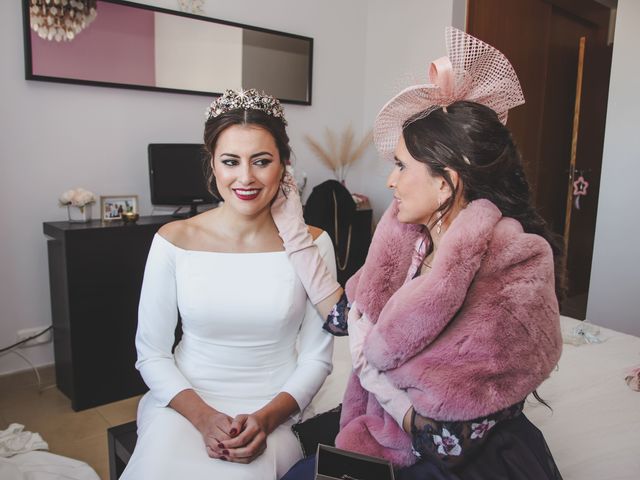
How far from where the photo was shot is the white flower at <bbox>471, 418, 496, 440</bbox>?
0.96 metres

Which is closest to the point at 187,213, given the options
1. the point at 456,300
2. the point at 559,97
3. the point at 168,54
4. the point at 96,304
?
the point at 96,304

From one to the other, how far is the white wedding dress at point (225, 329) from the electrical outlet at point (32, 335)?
1645mm

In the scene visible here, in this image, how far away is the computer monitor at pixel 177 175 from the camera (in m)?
2.89

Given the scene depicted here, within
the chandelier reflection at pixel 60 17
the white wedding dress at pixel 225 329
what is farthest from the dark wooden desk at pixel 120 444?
the chandelier reflection at pixel 60 17

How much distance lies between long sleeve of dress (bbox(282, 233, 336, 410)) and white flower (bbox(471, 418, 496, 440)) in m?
0.54

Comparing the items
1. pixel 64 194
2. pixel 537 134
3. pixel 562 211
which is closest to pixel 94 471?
pixel 64 194

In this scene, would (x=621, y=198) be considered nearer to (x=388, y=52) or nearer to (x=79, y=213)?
(x=388, y=52)

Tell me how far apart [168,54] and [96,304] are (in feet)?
4.84

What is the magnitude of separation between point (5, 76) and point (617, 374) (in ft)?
9.54

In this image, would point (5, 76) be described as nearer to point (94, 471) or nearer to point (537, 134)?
point (94, 471)

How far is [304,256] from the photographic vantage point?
145 cm

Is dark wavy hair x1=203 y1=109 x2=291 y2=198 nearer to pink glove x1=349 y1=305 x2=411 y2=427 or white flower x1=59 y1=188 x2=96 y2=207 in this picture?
pink glove x1=349 y1=305 x2=411 y2=427

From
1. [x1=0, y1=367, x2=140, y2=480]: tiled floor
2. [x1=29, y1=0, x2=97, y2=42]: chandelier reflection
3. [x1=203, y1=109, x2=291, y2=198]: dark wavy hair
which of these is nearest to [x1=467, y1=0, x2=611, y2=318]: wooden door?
[x1=29, y1=0, x2=97, y2=42]: chandelier reflection

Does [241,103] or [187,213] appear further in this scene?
[187,213]
